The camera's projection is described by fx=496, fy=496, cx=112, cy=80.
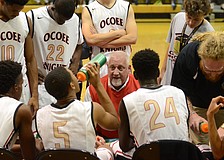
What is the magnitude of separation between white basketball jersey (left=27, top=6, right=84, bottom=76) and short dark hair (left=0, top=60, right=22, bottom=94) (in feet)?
4.12

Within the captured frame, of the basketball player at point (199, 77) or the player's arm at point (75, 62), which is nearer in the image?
the basketball player at point (199, 77)

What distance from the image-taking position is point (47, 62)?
4.48 meters

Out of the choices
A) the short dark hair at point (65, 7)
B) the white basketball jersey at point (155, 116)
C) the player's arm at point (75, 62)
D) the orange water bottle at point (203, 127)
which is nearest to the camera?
the white basketball jersey at point (155, 116)

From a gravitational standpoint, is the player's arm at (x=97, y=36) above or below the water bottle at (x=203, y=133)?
above

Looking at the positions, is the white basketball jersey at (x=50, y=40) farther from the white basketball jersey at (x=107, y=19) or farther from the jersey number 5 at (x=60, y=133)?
the jersey number 5 at (x=60, y=133)

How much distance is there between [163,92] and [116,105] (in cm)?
97

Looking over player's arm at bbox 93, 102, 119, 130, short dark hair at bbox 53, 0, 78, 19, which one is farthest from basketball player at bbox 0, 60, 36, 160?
short dark hair at bbox 53, 0, 78, 19

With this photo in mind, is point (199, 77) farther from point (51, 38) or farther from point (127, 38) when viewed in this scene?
point (51, 38)

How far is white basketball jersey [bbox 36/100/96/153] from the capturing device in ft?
9.87

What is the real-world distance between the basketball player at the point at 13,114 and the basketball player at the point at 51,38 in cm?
124

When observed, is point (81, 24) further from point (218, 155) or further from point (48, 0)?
point (48, 0)

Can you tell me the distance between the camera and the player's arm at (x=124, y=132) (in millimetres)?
3146

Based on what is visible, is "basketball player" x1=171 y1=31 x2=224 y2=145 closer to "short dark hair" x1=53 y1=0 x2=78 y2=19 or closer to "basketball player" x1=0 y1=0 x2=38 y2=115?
"short dark hair" x1=53 y1=0 x2=78 y2=19

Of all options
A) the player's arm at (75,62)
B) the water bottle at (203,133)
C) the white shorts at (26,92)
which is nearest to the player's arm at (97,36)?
the player's arm at (75,62)
